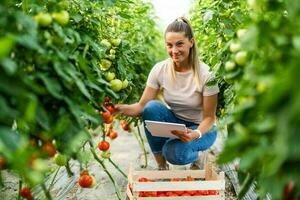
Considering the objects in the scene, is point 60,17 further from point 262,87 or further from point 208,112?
point 208,112

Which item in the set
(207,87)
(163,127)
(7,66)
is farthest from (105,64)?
(7,66)

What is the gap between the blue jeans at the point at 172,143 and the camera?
312 centimetres

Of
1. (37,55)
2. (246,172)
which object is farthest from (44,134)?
(246,172)

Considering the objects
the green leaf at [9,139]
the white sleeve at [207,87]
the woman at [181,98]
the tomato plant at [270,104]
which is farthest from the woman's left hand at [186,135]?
the green leaf at [9,139]

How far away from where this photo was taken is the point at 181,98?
10.6 ft

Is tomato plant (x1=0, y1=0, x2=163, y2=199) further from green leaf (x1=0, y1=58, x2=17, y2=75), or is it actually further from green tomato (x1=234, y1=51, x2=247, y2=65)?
green tomato (x1=234, y1=51, x2=247, y2=65)

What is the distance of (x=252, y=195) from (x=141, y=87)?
136 cm

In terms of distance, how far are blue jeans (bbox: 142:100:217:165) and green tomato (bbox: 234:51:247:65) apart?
4.84 ft

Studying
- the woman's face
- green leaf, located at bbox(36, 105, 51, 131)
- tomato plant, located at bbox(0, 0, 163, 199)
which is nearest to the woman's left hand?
the woman's face

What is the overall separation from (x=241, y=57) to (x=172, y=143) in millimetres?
1556

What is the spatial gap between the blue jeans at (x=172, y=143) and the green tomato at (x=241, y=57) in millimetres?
1477

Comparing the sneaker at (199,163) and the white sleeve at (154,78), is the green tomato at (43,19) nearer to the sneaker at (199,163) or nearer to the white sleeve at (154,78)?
the white sleeve at (154,78)

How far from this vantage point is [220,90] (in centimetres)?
315

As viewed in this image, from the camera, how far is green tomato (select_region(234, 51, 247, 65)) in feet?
5.37
